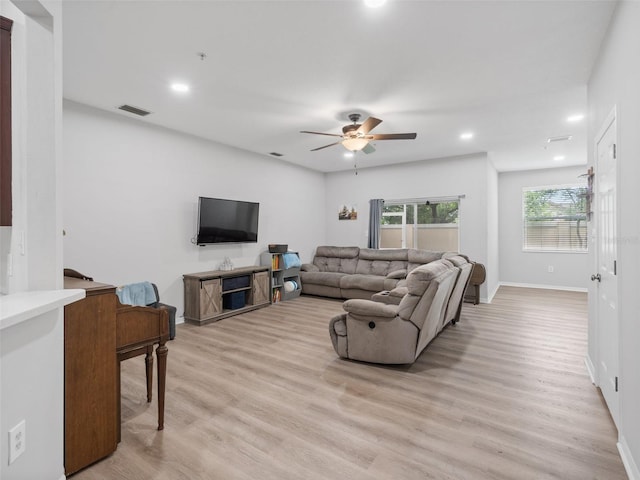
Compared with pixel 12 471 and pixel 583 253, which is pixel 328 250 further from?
pixel 12 471

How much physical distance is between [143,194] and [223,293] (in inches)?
71.2

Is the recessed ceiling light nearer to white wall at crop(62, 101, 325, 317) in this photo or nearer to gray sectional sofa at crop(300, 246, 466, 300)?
white wall at crop(62, 101, 325, 317)

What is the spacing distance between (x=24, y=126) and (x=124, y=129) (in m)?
2.98

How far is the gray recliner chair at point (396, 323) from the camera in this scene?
3.04 metres

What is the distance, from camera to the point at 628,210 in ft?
6.16

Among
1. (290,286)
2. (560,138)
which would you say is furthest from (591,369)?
(290,286)

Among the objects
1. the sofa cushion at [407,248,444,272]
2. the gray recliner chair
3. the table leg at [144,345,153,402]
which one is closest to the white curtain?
the sofa cushion at [407,248,444,272]

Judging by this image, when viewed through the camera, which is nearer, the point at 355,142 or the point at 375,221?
the point at 355,142

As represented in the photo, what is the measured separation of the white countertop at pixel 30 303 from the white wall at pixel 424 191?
6221 mm

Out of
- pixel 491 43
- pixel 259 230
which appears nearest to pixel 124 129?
pixel 259 230

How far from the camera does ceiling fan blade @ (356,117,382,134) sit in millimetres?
3609

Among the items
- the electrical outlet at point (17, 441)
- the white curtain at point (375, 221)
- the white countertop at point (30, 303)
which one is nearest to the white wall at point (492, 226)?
the white curtain at point (375, 221)

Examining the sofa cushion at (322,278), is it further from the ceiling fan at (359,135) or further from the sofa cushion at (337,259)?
the ceiling fan at (359,135)

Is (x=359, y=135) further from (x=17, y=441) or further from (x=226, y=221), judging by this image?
(x=17, y=441)
